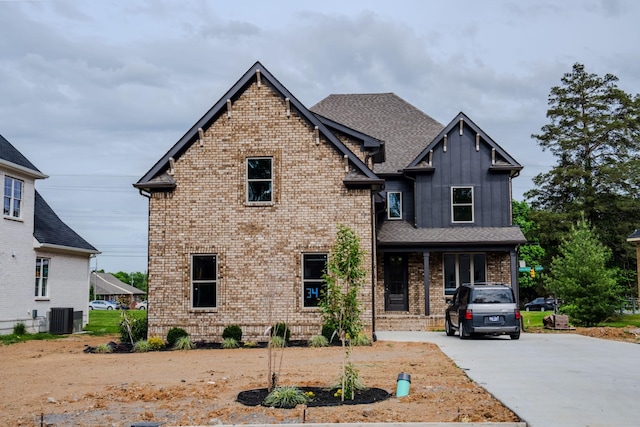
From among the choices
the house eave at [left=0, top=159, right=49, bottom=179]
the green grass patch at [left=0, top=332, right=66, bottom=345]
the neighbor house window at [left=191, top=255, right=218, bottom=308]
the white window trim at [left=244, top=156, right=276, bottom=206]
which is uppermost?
the house eave at [left=0, top=159, right=49, bottom=179]

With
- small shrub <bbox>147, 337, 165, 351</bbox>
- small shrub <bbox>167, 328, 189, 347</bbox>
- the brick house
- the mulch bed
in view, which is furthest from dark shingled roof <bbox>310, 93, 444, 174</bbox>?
the mulch bed

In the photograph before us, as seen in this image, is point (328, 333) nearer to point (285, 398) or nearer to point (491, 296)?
point (491, 296)

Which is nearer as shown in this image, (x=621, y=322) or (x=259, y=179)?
(x=259, y=179)

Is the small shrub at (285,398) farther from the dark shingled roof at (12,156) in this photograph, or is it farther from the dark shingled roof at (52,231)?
the dark shingled roof at (52,231)

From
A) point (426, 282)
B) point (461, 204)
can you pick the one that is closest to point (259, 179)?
point (426, 282)

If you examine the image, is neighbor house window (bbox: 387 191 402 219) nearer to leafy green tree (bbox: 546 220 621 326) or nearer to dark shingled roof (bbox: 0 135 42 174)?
leafy green tree (bbox: 546 220 621 326)

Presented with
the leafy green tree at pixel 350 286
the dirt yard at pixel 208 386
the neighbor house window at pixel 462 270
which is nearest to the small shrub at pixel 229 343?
the dirt yard at pixel 208 386

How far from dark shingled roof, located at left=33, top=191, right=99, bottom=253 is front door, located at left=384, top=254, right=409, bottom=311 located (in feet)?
43.1

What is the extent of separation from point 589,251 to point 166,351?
1743 cm

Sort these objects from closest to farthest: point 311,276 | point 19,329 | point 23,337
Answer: point 311,276, point 23,337, point 19,329

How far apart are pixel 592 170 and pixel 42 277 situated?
3916cm

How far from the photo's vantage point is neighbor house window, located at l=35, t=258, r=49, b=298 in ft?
91.2

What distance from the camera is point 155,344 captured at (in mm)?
20500

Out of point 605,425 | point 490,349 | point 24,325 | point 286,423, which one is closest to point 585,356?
point 490,349
